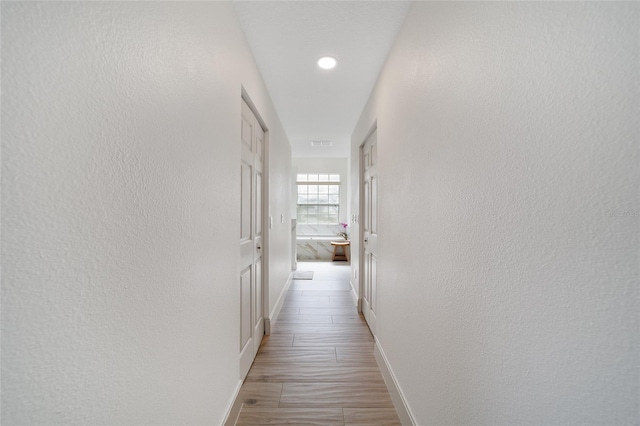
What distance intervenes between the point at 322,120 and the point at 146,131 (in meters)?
3.08

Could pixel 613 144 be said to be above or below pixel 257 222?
above

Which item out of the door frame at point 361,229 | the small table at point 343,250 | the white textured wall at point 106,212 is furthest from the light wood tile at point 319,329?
the small table at point 343,250

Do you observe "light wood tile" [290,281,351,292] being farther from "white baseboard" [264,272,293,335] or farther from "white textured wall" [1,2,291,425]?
"white textured wall" [1,2,291,425]

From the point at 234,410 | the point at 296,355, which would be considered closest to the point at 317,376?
the point at 296,355

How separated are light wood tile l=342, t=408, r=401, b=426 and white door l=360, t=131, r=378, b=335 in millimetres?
894

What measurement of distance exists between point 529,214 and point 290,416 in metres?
1.71

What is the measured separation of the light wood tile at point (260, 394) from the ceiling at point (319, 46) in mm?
2322

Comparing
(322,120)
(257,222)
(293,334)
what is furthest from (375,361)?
(322,120)

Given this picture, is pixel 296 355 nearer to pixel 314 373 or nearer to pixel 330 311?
pixel 314 373

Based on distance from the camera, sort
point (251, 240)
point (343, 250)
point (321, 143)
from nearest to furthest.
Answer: point (251, 240) → point (321, 143) → point (343, 250)

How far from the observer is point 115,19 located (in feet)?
2.31

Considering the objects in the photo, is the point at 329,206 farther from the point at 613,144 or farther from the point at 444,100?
the point at 613,144

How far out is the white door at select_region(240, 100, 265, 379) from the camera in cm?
207

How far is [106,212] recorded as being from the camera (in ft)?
2.25
